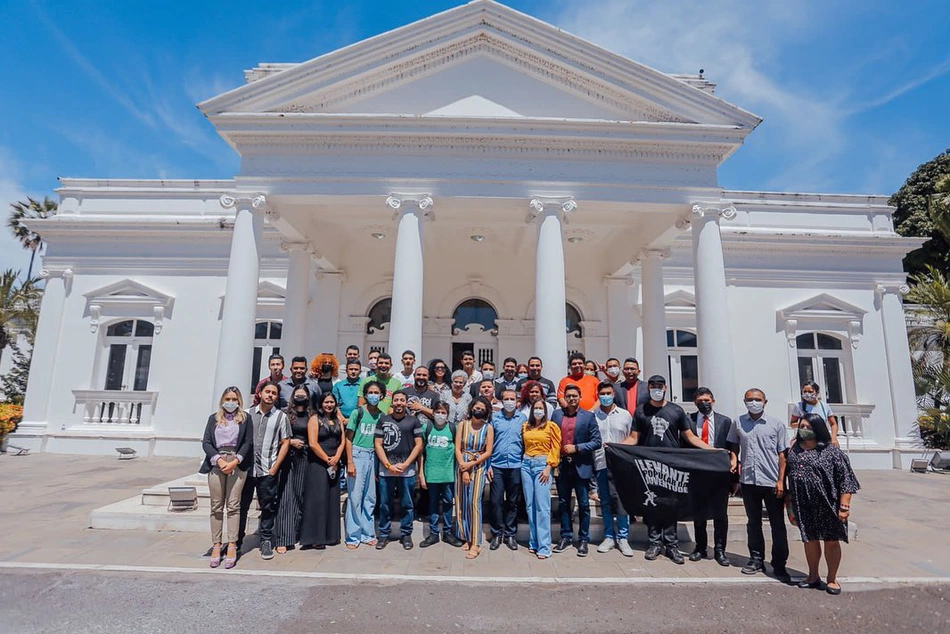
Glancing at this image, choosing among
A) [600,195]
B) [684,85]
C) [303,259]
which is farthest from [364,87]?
[684,85]

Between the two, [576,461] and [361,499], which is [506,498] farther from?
[361,499]

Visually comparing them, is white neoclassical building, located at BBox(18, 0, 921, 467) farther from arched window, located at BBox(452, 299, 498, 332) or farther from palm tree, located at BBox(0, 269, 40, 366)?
palm tree, located at BBox(0, 269, 40, 366)

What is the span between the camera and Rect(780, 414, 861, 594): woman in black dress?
454 cm

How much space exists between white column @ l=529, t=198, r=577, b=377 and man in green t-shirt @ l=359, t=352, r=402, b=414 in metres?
3.02

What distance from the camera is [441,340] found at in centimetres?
1373

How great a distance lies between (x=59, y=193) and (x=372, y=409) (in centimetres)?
1425

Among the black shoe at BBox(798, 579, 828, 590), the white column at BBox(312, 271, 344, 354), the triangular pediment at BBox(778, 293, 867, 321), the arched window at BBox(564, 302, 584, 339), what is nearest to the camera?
the black shoe at BBox(798, 579, 828, 590)

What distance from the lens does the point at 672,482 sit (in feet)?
18.1

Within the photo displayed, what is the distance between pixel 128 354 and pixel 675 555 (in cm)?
1453

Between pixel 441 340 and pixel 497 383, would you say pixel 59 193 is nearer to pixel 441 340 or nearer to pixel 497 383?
pixel 441 340

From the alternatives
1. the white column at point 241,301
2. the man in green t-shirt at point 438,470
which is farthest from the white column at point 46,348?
the man in green t-shirt at point 438,470

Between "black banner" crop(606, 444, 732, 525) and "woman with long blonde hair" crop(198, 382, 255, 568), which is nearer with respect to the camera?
"woman with long blonde hair" crop(198, 382, 255, 568)

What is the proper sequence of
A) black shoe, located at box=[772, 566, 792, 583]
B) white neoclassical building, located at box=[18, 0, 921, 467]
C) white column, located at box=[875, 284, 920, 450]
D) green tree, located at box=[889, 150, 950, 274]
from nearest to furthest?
1. black shoe, located at box=[772, 566, 792, 583]
2. white neoclassical building, located at box=[18, 0, 921, 467]
3. white column, located at box=[875, 284, 920, 450]
4. green tree, located at box=[889, 150, 950, 274]

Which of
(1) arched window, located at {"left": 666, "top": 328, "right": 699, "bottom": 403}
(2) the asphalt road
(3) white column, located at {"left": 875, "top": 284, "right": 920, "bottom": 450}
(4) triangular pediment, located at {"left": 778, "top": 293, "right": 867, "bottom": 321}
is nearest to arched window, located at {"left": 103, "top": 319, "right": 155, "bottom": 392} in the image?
(2) the asphalt road
